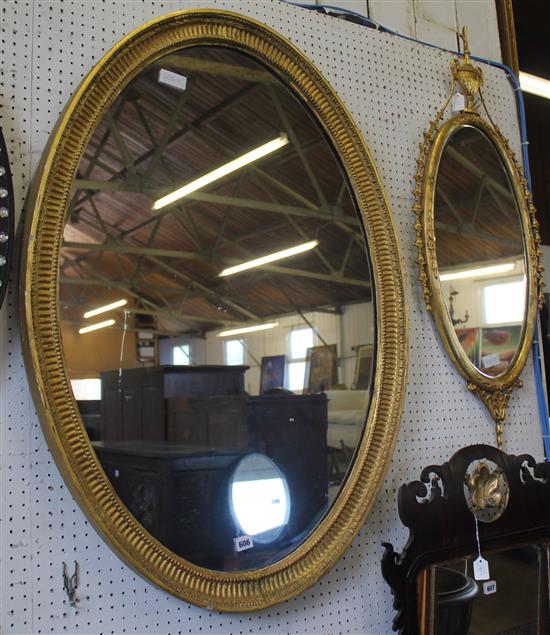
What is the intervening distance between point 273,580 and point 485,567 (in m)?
0.61

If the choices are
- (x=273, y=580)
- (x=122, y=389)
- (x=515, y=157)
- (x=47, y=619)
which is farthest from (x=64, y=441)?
(x=515, y=157)

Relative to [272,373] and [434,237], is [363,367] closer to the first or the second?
[272,373]

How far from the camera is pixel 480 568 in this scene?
1776 millimetres

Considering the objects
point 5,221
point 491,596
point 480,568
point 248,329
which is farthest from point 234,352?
point 491,596

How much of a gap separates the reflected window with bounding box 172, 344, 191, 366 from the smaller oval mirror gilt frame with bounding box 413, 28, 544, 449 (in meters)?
0.78

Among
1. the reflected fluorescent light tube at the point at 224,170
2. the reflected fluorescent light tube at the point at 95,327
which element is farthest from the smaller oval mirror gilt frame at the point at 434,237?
the reflected fluorescent light tube at the point at 95,327

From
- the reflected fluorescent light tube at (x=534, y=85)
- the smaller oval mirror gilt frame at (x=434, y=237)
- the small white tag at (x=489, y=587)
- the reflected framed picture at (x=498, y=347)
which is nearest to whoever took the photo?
the small white tag at (x=489, y=587)

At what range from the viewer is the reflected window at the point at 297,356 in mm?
1657

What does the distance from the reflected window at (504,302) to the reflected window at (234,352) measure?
86 cm

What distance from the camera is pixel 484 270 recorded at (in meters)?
2.10

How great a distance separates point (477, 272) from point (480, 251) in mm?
77

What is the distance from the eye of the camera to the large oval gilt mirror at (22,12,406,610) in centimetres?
134

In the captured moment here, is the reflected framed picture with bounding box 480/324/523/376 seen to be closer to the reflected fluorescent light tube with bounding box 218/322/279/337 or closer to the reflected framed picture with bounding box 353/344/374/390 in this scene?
the reflected framed picture with bounding box 353/344/374/390

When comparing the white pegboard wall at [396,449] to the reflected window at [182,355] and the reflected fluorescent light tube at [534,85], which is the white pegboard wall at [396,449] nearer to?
the reflected window at [182,355]
